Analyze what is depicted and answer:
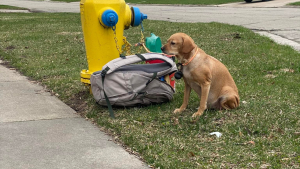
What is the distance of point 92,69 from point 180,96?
1.27 metres

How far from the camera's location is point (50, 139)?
166 inches

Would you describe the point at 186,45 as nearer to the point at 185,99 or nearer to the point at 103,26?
the point at 185,99

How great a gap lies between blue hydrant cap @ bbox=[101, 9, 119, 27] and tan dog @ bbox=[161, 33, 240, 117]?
882 mm

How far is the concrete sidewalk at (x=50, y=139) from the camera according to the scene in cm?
363

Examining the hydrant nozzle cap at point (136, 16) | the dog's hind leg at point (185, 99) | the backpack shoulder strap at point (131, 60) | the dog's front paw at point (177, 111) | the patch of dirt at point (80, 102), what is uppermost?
the hydrant nozzle cap at point (136, 16)

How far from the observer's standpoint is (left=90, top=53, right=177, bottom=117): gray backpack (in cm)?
492

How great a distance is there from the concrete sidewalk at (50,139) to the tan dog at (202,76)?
1190 millimetres

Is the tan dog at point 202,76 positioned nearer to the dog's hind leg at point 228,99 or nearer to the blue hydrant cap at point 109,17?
the dog's hind leg at point 228,99

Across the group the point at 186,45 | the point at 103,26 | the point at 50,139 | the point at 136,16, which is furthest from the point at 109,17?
the point at 50,139

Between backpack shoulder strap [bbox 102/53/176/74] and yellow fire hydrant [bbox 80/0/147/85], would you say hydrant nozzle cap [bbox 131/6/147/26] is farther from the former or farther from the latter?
backpack shoulder strap [bbox 102/53/176/74]

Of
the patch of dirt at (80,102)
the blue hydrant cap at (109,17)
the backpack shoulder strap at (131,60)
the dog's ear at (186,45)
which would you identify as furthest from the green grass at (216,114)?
the blue hydrant cap at (109,17)

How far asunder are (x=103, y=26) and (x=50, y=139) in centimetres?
179

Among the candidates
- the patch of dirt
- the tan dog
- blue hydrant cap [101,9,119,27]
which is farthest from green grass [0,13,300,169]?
blue hydrant cap [101,9,119,27]

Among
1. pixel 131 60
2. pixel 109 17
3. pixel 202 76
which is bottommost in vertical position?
→ pixel 202 76
